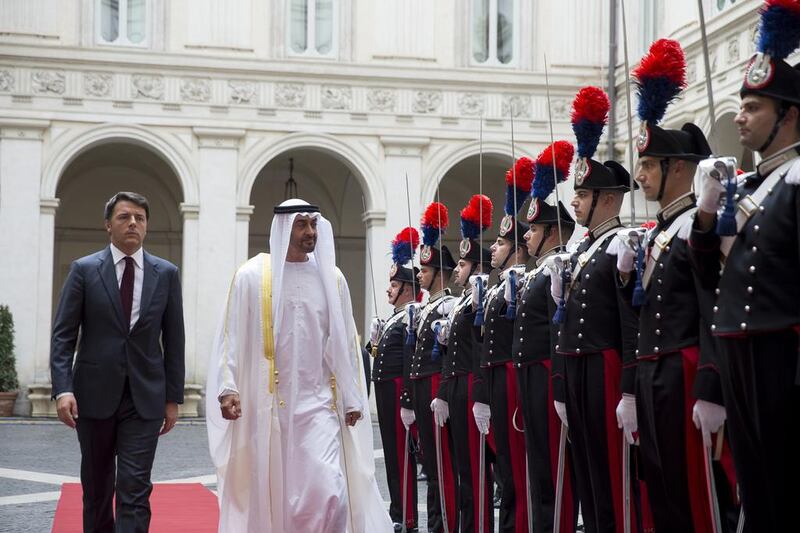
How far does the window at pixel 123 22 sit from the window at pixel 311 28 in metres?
2.34

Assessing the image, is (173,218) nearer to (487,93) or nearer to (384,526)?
(487,93)

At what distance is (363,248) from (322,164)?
219 cm

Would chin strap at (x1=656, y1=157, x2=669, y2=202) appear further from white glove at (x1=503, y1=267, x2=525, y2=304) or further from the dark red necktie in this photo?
the dark red necktie

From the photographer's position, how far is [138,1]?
824 inches

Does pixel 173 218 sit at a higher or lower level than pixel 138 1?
lower

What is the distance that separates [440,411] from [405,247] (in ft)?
10.5

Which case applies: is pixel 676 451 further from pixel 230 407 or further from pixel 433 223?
pixel 433 223

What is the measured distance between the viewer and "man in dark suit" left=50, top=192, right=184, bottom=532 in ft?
20.7

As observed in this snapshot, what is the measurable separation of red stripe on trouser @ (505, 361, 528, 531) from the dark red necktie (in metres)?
2.08

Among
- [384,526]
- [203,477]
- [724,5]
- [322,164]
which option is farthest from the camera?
[322,164]

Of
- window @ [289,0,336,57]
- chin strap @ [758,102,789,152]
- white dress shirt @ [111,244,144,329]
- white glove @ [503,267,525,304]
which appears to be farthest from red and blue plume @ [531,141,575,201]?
window @ [289,0,336,57]

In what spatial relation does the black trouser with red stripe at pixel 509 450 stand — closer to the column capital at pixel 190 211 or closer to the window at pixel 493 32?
the column capital at pixel 190 211

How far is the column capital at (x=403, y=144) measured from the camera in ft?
70.1

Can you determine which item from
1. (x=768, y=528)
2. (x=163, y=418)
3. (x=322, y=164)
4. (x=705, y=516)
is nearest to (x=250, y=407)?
(x=163, y=418)
